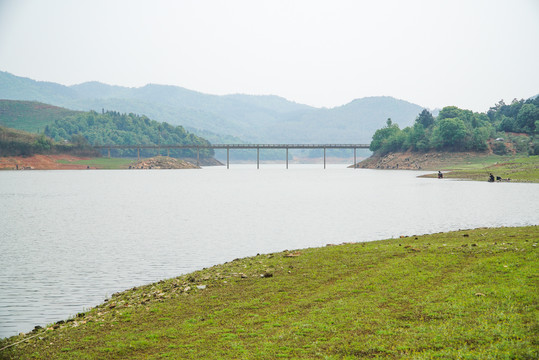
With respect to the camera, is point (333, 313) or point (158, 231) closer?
point (333, 313)

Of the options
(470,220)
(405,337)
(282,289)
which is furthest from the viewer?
(470,220)

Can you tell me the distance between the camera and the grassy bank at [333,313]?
15.4m

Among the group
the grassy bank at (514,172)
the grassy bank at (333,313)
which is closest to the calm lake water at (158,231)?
the grassy bank at (333,313)

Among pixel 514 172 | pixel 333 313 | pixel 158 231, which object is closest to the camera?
pixel 333 313

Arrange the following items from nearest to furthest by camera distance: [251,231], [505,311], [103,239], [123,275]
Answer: [505,311] → [123,275] → [103,239] → [251,231]

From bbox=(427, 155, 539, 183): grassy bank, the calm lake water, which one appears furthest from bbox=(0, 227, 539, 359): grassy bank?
bbox=(427, 155, 539, 183): grassy bank

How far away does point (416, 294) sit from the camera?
65.0 feet

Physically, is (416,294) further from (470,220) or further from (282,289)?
(470,220)

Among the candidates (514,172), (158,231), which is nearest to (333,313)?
(158,231)

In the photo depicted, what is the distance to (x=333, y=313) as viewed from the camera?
60.4ft

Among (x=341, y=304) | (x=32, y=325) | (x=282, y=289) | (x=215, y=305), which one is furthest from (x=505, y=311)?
(x=32, y=325)

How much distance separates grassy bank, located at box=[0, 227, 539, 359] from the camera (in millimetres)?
15375

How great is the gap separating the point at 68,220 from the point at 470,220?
47.3m

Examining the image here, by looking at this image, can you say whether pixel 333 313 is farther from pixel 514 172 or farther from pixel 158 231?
pixel 514 172
